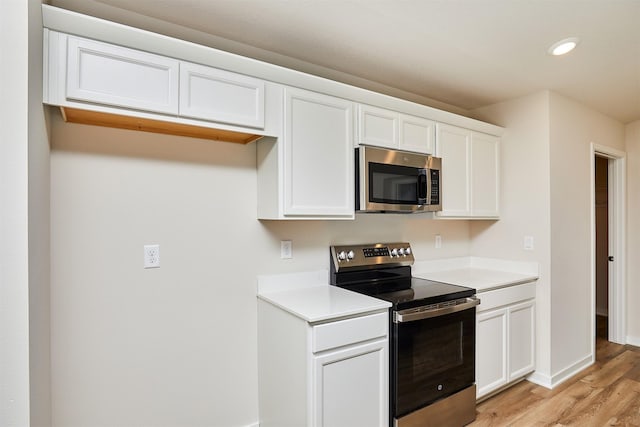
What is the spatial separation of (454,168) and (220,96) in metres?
1.81

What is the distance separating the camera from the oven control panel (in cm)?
244

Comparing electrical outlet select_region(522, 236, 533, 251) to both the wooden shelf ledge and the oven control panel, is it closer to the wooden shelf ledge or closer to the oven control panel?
the oven control panel

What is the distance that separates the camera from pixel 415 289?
92.2 inches

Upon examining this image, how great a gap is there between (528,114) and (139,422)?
3.44m

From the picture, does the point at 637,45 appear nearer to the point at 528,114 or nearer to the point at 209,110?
the point at 528,114

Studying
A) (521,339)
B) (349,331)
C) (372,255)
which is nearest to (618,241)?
(521,339)

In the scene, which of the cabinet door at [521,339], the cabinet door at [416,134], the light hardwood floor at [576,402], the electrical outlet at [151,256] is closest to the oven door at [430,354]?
the light hardwood floor at [576,402]

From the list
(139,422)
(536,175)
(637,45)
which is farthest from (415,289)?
(637,45)

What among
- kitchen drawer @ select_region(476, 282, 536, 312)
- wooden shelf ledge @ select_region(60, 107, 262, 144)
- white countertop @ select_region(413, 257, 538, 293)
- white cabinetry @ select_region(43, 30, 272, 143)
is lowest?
kitchen drawer @ select_region(476, 282, 536, 312)

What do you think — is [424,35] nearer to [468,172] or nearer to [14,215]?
[468,172]

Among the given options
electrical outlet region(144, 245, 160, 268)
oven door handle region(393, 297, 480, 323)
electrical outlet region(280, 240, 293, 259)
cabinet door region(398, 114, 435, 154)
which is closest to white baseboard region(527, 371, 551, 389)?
oven door handle region(393, 297, 480, 323)

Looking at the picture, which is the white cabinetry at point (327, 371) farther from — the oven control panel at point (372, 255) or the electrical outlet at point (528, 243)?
the electrical outlet at point (528, 243)

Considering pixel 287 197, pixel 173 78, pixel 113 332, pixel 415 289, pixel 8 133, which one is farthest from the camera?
pixel 415 289

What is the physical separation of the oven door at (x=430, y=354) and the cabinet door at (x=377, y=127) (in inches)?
41.0
